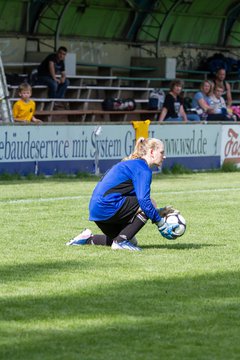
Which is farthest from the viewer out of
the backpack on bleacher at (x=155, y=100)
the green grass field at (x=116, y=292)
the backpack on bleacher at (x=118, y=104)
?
the backpack on bleacher at (x=155, y=100)

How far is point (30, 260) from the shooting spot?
35.2 feet

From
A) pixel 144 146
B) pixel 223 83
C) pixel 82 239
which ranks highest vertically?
pixel 223 83

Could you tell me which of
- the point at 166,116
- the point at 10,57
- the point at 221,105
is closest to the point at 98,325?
the point at 166,116

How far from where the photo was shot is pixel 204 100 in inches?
1100

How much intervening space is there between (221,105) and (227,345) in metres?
21.2

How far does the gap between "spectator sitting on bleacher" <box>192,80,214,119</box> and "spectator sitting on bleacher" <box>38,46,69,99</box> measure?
3.17 meters

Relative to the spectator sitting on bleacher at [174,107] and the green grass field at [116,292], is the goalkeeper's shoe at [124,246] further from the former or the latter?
the spectator sitting on bleacher at [174,107]

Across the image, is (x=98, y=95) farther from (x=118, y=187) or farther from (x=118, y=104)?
(x=118, y=187)

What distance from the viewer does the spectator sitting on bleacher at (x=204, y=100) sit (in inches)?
1090

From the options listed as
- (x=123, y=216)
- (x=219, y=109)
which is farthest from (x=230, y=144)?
(x=123, y=216)

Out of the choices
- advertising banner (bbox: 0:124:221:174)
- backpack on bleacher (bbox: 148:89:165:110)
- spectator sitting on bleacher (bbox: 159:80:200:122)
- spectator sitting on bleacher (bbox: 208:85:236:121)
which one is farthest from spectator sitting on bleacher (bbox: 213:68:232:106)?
advertising banner (bbox: 0:124:221:174)

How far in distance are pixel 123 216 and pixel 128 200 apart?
17 centimetres

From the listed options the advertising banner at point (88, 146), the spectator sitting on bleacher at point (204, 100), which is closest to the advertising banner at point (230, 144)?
the advertising banner at point (88, 146)

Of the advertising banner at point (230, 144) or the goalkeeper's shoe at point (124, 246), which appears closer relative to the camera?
the goalkeeper's shoe at point (124, 246)
